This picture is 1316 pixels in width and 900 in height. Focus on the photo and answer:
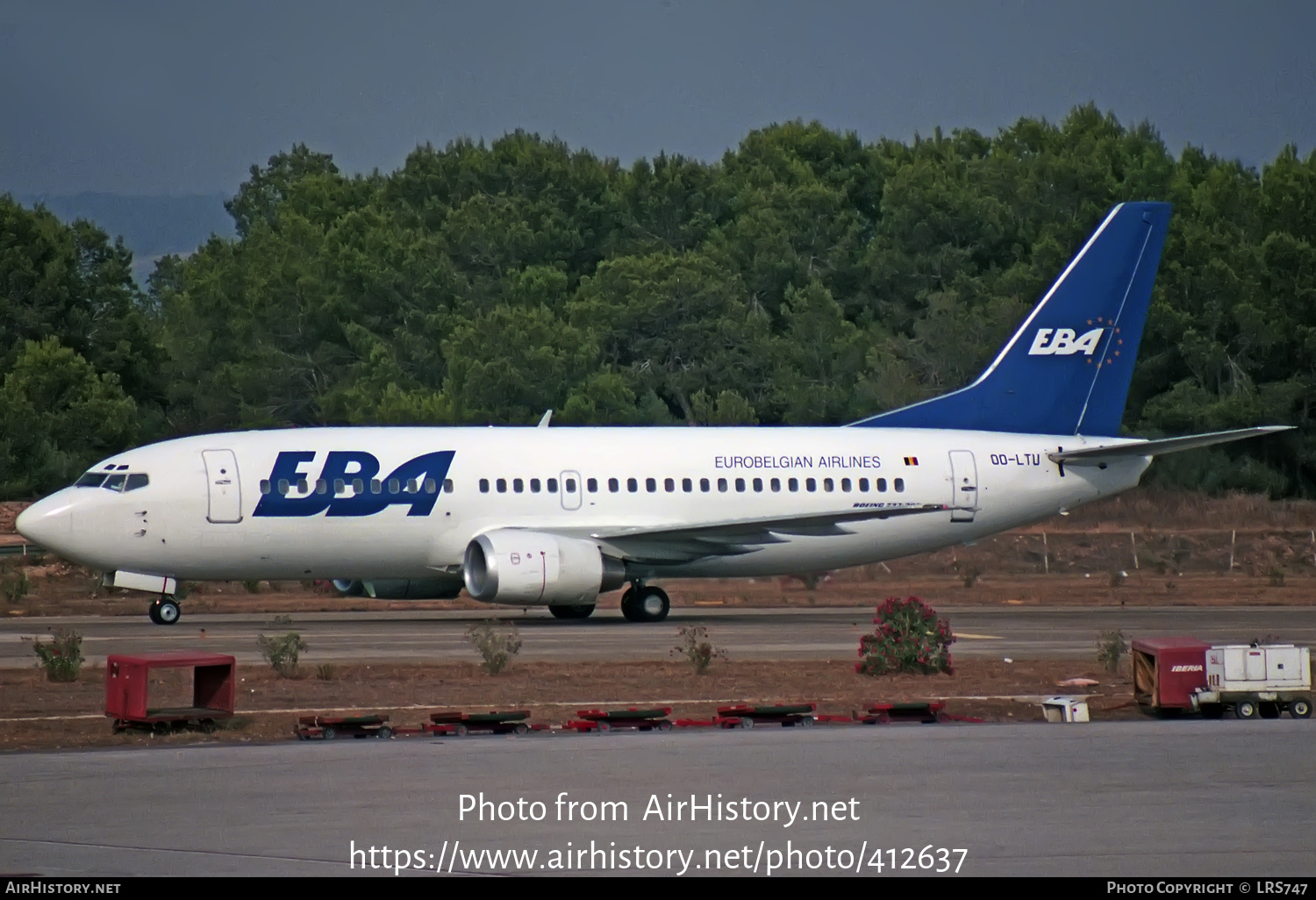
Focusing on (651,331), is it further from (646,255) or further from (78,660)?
(78,660)

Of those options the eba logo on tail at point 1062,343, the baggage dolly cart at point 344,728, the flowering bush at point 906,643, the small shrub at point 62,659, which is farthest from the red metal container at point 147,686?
the eba logo on tail at point 1062,343

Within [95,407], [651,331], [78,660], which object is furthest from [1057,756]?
[651,331]

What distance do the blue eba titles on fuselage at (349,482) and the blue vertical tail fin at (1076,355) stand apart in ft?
30.8

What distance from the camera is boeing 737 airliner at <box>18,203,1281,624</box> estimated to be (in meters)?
32.4

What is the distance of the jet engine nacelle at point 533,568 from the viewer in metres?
32.3

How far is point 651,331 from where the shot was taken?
7725cm

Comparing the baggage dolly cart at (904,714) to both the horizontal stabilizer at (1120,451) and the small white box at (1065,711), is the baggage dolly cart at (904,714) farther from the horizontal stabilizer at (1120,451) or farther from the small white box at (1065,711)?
the horizontal stabilizer at (1120,451)

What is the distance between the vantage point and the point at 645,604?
34.9m

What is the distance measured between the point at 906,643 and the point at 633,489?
11052 millimetres

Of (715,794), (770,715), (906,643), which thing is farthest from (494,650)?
(715,794)

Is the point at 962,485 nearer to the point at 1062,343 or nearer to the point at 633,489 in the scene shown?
the point at 1062,343

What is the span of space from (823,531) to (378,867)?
24.7 m
